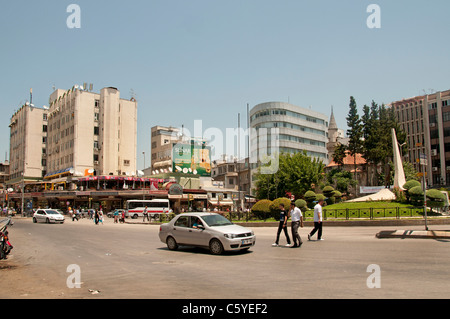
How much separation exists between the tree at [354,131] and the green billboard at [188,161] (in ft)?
112

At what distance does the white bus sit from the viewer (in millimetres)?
54188

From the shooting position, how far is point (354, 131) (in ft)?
224

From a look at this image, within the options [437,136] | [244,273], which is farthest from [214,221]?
[437,136]

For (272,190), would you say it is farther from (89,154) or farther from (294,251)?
(294,251)

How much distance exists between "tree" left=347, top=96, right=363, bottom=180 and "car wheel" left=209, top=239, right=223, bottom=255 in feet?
195

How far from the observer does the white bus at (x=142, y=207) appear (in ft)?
178

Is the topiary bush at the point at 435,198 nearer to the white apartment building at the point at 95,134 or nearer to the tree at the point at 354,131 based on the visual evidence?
the tree at the point at 354,131

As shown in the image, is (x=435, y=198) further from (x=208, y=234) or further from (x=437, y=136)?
(x=437, y=136)

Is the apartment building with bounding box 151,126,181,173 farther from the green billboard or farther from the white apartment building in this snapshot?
the white apartment building

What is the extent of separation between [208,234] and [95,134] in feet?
238

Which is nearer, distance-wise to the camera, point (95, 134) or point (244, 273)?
point (244, 273)

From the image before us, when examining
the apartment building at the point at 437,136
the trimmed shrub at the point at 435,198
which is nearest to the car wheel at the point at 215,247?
the trimmed shrub at the point at 435,198

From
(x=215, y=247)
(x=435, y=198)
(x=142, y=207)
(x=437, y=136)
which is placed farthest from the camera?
(x=437, y=136)
